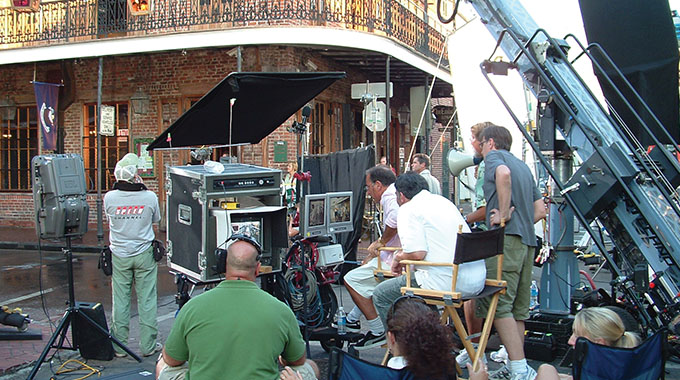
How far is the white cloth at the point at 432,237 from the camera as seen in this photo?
454 cm

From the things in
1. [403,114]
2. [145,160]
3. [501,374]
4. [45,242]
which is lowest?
[45,242]

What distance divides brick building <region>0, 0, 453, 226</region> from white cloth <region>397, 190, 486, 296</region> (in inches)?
353

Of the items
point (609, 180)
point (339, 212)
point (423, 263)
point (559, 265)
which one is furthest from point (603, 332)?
point (339, 212)

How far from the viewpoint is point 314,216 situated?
5.80 metres

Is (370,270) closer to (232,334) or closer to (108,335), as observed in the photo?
(108,335)

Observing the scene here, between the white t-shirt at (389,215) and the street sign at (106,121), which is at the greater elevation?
the street sign at (106,121)

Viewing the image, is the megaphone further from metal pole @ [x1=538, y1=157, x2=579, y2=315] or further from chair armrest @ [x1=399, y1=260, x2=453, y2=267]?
chair armrest @ [x1=399, y1=260, x2=453, y2=267]

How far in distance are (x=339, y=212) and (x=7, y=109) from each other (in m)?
13.9

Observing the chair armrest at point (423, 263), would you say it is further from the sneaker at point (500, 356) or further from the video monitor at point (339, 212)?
the video monitor at point (339, 212)

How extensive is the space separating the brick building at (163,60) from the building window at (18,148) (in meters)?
0.03

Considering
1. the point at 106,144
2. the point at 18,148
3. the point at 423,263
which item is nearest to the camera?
the point at 423,263

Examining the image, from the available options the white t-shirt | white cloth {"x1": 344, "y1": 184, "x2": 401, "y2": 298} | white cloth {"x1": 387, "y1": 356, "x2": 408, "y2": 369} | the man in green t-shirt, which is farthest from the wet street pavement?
white cloth {"x1": 387, "y1": 356, "x2": 408, "y2": 369}

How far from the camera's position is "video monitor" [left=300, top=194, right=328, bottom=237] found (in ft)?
18.7

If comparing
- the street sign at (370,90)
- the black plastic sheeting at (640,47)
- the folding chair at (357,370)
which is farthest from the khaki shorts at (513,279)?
the street sign at (370,90)
